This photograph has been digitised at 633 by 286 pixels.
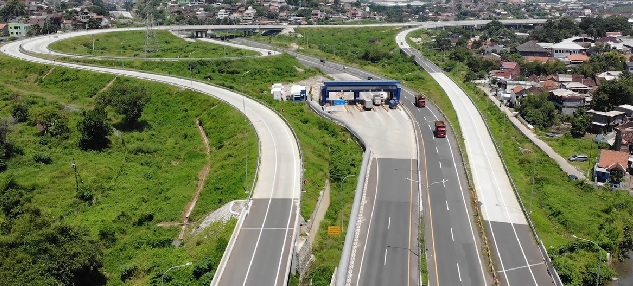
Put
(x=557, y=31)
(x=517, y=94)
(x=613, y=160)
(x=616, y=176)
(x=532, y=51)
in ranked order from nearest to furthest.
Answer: (x=616, y=176) < (x=613, y=160) < (x=517, y=94) < (x=532, y=51) < (x=557, y=31)

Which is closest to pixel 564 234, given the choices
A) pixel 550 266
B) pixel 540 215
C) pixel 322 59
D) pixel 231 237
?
pixel 540 215

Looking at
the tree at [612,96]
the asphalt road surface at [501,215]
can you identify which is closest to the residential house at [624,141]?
the tree at [612,96]

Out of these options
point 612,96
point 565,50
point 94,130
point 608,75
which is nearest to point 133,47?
point 94,130

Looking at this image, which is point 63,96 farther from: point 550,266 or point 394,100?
point 550,266

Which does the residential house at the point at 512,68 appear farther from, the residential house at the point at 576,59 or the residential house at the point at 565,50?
the residential house at the point at 565,50

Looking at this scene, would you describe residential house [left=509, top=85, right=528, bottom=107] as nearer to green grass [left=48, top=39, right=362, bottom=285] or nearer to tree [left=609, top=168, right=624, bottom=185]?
tree [left=609, top=168, right=624, bottom=185]

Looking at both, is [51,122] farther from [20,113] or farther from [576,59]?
[576,59]
